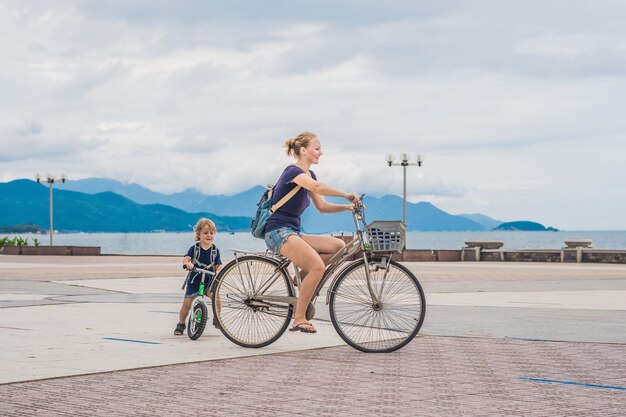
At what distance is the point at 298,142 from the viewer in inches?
340

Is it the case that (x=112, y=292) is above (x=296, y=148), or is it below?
below

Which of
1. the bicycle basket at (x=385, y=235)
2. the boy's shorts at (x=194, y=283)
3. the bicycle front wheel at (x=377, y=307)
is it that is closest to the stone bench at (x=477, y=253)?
the boy's shorts at (x=194, y=283)

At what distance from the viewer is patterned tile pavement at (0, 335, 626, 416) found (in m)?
5.68

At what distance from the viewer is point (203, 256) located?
368 inches

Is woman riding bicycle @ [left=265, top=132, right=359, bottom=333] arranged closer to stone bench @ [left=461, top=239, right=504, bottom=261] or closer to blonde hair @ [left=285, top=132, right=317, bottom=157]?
blonde hair @ [left=285, top=132, right=317, bottom=157]

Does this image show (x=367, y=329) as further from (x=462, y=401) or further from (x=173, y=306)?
(x=173, y=306)

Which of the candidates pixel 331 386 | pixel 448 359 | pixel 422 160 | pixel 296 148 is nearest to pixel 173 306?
pixel 296 148

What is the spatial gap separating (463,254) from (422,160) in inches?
293

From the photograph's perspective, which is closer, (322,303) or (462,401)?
(462,401)

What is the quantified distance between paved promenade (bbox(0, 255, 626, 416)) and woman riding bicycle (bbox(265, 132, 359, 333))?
59 cm

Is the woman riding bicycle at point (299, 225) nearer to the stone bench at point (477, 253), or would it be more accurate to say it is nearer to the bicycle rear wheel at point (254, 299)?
the bicycle rear wheel at point (254, 299)

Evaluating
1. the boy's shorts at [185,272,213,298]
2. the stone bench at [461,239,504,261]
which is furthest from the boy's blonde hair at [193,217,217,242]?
the stone bench at [461,239,504,261]

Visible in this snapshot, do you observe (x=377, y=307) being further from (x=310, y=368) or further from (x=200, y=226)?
(x=200, y=226)

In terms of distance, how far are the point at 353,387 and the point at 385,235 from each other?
5.93ft
